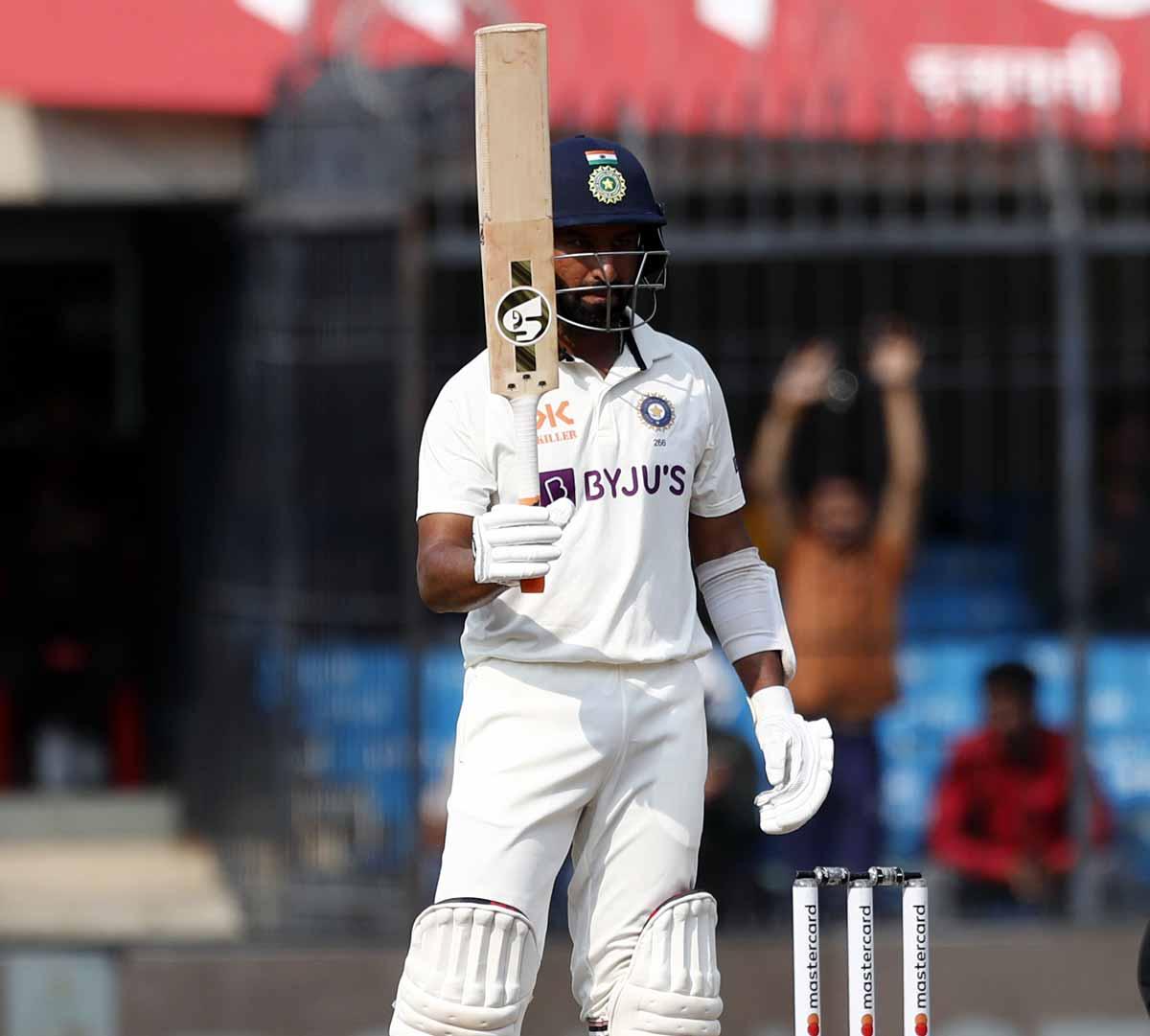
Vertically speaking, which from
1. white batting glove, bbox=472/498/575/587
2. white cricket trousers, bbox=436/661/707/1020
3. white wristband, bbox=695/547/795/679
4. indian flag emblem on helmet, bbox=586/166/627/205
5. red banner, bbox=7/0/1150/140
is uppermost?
red banner, bbox=7/0/1150/140

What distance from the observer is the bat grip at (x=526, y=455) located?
3.84 meters

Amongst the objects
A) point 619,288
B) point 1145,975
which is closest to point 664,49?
point 619,288

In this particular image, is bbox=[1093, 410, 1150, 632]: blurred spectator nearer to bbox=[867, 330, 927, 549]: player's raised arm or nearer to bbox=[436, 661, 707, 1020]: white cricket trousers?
bbox=[867, 330, 927, 549]: player's raised arm

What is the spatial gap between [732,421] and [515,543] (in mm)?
4144

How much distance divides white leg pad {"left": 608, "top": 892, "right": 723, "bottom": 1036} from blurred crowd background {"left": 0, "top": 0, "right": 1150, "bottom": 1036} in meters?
2.80

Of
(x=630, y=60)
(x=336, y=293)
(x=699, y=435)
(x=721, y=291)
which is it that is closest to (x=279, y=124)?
(x=336, y=293)

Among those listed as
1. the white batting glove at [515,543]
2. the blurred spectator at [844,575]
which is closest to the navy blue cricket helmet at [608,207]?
the white batting glove at [515,543]

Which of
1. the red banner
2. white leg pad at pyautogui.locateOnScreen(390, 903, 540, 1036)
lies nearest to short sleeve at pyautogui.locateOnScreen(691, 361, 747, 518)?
white leg pad at pyautogui.locateOnScreen(390, 903, 540, 1036)

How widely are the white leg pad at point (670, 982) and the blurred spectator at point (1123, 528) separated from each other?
12.3 feet

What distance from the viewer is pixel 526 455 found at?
3871 mm

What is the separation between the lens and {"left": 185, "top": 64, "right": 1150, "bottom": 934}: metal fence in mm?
7004

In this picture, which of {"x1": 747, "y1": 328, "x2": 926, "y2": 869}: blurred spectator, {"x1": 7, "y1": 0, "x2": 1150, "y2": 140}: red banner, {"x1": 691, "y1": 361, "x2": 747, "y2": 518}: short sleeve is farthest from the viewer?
{"x1": 7, "y1": 0, "x2": 1150, "y2": 140}: red banner

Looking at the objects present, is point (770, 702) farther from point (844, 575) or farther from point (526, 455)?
point (844, 575)

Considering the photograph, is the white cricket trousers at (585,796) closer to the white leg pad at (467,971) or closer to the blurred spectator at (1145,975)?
the white leg pad at (467,971)
